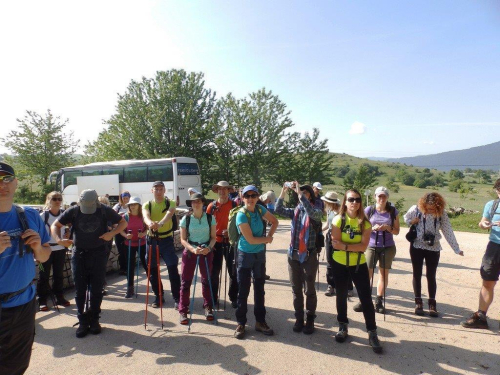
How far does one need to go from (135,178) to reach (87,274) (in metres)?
16.5

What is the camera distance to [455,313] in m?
4.79

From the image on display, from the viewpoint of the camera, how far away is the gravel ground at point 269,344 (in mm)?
3373

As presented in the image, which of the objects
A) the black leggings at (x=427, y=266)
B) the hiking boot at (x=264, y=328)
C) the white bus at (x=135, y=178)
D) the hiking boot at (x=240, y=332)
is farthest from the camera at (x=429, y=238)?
the white bus at (x=135, y=178)

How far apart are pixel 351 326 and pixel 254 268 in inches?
66.6

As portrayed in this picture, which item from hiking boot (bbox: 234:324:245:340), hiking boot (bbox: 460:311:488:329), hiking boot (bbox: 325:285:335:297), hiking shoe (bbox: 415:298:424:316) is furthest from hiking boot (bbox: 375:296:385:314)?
hiking boot (bbox: 234:324:245:340)

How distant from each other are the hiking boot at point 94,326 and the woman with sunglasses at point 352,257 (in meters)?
3.28

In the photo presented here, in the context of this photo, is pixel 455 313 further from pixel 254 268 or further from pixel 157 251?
pixel 157 251

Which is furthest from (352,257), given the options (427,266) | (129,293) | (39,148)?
(39,148)

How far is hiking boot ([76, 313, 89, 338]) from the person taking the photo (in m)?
4.07

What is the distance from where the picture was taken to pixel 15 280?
247 cm

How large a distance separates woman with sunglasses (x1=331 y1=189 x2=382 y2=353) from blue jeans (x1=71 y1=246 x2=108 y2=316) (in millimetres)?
3295

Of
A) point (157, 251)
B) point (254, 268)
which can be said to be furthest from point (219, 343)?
point (157, 251)

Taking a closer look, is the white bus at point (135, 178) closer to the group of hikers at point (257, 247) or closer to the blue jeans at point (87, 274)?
the group of hikers at point (257, 247)

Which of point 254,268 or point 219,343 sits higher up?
point 254,268
